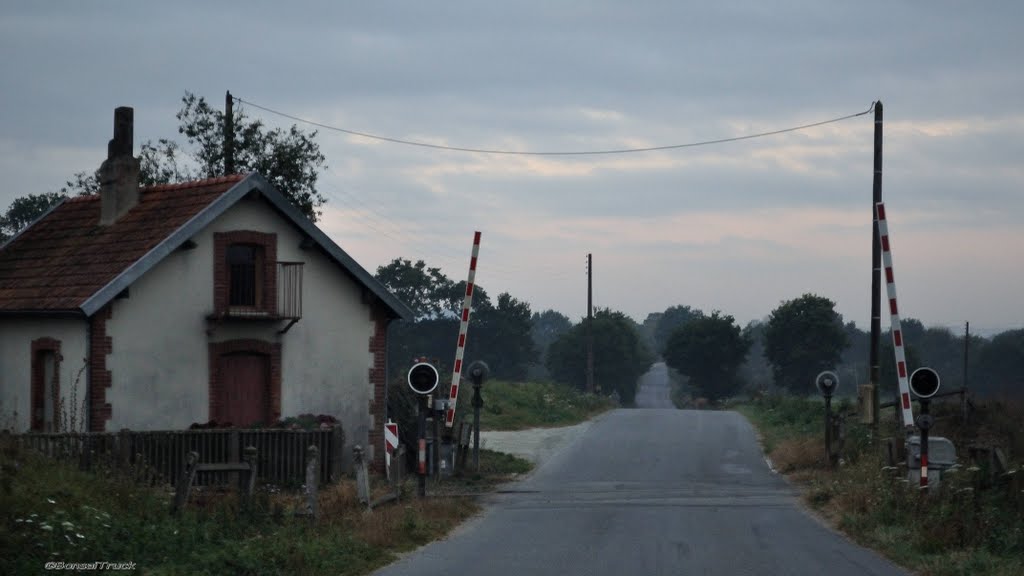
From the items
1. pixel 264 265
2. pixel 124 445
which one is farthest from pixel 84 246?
pixel 124 445

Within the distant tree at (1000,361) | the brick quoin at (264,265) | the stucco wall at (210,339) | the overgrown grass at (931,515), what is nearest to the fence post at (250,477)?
the overgrown grass at (931,515)

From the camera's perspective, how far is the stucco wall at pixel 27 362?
23.8 meters

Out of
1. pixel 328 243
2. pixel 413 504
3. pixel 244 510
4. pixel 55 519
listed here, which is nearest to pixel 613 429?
pixel 328 243

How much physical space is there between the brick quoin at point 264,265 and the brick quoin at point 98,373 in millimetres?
2428

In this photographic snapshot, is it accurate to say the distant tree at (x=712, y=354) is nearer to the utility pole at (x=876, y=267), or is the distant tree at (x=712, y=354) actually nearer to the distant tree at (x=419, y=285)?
the distant tree at (x=419, y=285)

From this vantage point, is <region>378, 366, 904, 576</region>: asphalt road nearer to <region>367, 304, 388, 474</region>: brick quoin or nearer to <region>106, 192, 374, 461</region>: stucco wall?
<region>367, 304, 388, 474</region>: brick quoin

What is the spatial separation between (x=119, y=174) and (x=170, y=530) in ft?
52.4

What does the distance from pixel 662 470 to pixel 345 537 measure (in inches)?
566

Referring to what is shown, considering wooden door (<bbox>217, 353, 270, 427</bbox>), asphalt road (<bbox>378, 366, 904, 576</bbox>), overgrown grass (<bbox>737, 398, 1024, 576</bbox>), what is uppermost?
wooden door (<bbox>217, 353, 270, 427</bbox>)

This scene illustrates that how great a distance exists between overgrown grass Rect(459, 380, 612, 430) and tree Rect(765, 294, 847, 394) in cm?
5351

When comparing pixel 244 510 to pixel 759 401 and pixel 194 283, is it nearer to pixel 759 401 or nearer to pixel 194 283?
pixel 194 283

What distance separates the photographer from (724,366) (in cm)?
11519

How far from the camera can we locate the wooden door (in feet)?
84.3

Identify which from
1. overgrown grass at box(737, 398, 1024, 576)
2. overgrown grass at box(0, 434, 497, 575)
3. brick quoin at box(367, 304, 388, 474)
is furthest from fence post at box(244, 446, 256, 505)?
brick quoin at box(367, 304, 388, 474)
